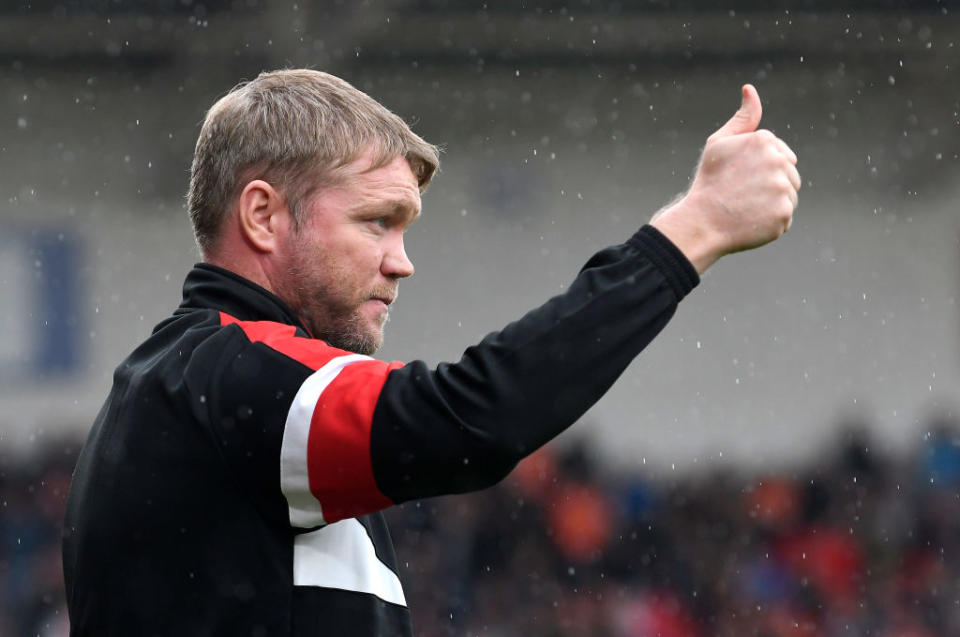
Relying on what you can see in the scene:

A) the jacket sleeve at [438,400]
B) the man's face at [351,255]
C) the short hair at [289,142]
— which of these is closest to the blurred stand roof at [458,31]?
the short hair at [289,142]

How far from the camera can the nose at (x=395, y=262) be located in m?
1.34

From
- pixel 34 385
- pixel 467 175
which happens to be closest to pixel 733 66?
pixel 467 175

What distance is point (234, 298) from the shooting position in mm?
1299

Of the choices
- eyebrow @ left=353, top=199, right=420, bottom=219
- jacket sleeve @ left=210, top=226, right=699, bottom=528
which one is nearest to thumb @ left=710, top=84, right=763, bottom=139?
jacket sleeve @ left=210, top=226, right=699, bottom=528

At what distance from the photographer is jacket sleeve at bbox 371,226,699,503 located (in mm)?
1096

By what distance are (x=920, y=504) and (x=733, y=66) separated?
288 centimetres

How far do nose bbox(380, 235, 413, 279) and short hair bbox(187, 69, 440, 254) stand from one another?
0.27 ft

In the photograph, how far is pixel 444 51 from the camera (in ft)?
27.6

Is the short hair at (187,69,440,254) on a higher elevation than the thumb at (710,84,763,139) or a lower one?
higher

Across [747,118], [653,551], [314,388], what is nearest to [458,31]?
[653,551]

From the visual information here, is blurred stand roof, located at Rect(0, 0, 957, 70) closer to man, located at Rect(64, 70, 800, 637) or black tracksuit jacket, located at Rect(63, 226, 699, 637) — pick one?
man, located at Rect(64, 70, 800, 637)

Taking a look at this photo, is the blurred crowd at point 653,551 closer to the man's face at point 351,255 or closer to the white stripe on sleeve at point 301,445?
the man's face at point 351,255

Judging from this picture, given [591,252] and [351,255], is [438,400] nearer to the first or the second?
[351,255]

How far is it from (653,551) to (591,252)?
187cm
